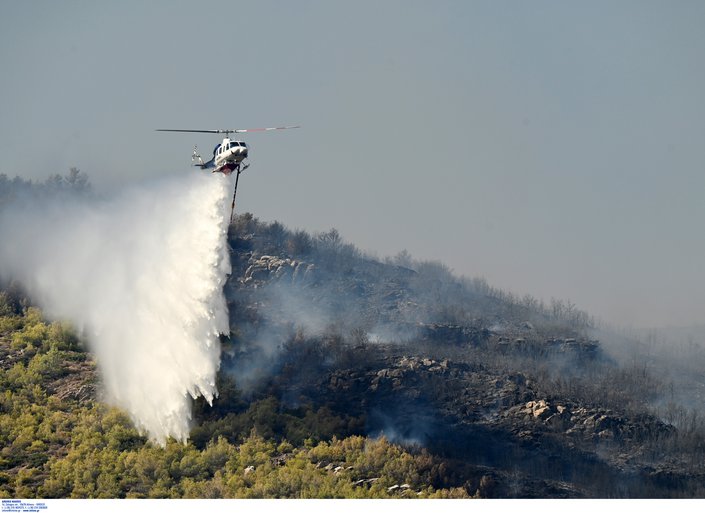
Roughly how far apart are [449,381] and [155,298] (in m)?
35.3

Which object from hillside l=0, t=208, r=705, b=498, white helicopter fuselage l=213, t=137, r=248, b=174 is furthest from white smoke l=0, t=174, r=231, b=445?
white helicopter fuselage l=213, t=137, r=248, b=174

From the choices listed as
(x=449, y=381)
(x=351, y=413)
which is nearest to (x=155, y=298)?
(x=351, y=413)

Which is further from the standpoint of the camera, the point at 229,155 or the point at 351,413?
the point at 351,413

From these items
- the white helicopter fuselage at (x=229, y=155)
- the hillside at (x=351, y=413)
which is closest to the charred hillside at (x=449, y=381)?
the hillside at (x=351, y=413)

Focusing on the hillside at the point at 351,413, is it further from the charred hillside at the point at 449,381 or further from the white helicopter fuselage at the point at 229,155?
the white helicopter fuselage at the point at 229,155

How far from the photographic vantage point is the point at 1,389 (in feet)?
351

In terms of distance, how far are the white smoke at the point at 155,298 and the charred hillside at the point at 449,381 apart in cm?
862

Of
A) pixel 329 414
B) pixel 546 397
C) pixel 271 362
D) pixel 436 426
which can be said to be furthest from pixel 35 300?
pixel 546 397

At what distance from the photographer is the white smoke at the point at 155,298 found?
102m

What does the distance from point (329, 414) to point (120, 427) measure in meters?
21.5

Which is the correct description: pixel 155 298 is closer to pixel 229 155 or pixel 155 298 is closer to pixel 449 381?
pixel 229 155

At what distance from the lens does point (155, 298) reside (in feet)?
354

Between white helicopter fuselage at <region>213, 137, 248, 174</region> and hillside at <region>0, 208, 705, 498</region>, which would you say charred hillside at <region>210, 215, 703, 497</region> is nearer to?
hillside at <region>0, 208, 705, 498</region>

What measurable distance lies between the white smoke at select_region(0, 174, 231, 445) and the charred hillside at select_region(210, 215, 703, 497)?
8621 millimetres
